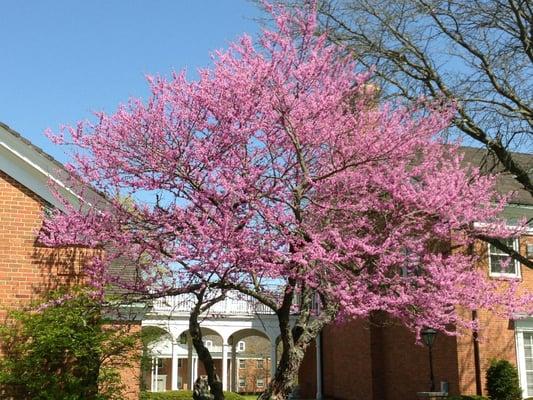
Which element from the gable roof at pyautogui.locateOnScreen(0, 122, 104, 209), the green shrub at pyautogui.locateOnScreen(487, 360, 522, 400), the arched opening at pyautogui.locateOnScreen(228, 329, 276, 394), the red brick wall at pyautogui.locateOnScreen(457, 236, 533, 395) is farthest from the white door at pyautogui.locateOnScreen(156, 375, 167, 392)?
the gable roof at pyautogui.locateOnScreen(0, 122, 104, 209)

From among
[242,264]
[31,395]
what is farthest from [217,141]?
[31,395]

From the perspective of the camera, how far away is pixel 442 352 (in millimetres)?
18781

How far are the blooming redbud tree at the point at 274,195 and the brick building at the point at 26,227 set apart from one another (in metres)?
0.49

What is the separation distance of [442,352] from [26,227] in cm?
1288

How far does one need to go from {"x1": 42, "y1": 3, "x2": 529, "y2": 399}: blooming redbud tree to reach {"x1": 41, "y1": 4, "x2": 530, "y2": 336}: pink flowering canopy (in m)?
0.02

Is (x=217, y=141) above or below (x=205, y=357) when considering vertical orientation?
above

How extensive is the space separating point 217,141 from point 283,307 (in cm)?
263

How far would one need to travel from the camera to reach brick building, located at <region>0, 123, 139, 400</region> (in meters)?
10.1

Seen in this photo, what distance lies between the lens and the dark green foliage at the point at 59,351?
9.52 metres

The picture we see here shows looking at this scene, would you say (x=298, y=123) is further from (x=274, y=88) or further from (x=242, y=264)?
(x=242, y=264)

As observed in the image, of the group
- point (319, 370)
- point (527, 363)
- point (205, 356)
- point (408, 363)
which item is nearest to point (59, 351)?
point (205, 356)

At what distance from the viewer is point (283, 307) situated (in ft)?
31.5

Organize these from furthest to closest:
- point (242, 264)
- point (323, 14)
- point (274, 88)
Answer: point (323, 14) < point (274, 88) < point (242, 264)

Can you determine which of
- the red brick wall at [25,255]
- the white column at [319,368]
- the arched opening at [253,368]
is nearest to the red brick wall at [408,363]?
the white column at [319,368]
